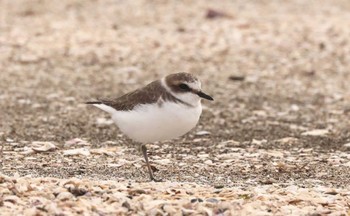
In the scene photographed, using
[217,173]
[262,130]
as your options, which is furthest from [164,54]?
[217,173]

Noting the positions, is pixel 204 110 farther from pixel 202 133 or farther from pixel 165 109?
pixel 165 109

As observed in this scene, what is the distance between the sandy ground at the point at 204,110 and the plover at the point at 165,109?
400 mm

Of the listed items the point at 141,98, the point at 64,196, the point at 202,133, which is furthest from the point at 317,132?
the point at 64,196

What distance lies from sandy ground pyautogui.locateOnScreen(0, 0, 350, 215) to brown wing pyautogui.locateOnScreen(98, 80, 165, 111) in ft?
1.89

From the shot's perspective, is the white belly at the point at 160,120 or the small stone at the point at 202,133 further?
the small stone at the point at 202,133

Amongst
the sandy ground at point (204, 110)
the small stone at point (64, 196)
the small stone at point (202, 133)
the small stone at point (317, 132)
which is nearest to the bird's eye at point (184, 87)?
the sandy ground at point (204, 110)

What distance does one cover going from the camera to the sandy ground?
248 inches

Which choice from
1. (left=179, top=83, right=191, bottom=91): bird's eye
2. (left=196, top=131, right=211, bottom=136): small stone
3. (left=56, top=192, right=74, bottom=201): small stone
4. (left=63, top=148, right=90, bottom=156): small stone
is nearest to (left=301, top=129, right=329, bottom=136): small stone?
(left=196, top=131, right=211, bottom=136): small stone

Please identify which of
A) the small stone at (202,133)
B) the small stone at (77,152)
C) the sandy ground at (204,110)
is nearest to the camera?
the sandy ground at (204,110)

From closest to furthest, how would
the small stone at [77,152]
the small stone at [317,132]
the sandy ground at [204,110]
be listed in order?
the sandy ground at [204,110]
the small stone at [77,152]
the small stone at [317,132]

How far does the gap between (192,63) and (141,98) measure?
6136 mm

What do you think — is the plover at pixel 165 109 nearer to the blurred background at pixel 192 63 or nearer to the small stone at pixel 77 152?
the small stone at pixel 77 152

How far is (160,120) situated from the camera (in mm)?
6812

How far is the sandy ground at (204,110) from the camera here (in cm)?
630
